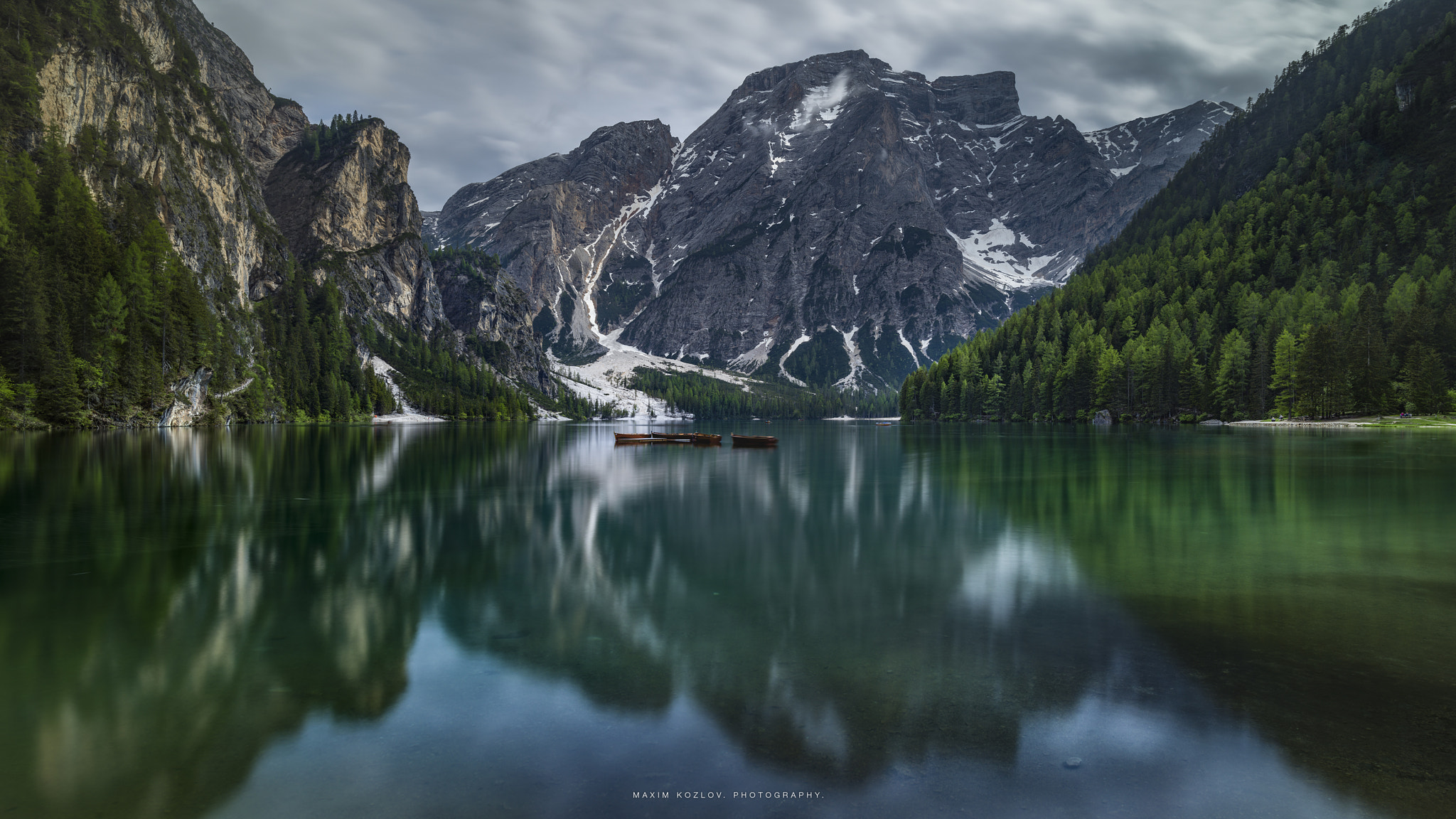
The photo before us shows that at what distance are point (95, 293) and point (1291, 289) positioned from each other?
201 metres

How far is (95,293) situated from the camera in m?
88.8

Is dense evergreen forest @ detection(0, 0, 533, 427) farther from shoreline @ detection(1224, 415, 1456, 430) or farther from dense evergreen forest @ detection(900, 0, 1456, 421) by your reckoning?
shoreline @ detection(1224, 415, 1456, 430)

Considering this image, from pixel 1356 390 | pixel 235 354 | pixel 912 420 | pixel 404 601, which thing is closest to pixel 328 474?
pixel 404 601

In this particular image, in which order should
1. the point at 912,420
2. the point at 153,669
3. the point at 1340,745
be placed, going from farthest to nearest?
the point at 912,420 < the point at 153,669 < the point at 1340,745

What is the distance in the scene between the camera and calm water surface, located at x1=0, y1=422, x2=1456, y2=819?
A: 725 cm

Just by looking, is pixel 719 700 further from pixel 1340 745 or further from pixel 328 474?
pixel 328 474

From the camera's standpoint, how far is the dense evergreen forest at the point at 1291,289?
10050 centimetres

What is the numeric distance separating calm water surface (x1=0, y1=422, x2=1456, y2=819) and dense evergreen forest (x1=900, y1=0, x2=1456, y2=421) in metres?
100

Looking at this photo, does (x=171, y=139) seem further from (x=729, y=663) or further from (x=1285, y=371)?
(x=1285, y=371)

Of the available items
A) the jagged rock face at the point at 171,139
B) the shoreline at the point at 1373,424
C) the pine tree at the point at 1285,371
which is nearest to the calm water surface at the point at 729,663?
the shoreline at the point at 1373,424

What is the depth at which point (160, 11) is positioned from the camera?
17238 centimetres

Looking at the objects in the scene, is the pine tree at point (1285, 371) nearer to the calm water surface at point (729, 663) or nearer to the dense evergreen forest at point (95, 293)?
the calm water surface at point (729, 663)

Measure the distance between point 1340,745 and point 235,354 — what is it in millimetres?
154831

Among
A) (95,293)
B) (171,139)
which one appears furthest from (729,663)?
(171,139)
